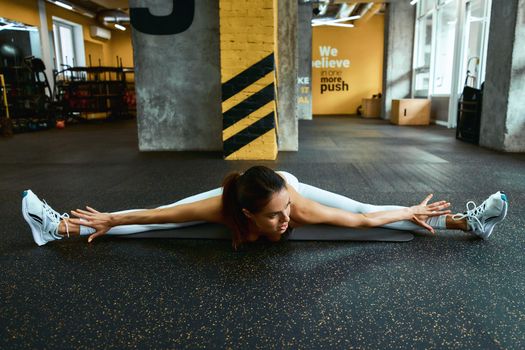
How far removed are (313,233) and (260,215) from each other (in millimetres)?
588

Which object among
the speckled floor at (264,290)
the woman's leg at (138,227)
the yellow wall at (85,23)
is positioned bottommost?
the speckled floor at (264,290)

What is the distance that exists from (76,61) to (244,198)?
1379cm

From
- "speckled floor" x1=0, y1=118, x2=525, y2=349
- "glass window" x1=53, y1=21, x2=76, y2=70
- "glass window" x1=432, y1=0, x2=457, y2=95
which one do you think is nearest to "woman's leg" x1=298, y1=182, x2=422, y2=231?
"speckled floor" x1=0, y1=118, x2=525, y2=349

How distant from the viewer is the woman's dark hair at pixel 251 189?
1.62 metres

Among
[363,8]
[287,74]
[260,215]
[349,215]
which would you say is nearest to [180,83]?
[287,74]

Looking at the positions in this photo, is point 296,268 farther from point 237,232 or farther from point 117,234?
point 117,234

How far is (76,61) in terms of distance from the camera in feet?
44.2

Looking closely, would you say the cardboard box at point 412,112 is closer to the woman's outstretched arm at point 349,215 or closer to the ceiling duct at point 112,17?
the woman's outstretched arm at point 349,215

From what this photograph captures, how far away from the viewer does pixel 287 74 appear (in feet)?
17.6

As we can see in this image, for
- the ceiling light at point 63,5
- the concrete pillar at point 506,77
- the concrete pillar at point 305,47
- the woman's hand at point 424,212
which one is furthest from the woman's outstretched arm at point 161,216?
the ceiling light at point 63,5

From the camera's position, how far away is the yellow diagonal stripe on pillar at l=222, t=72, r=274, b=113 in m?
4.61

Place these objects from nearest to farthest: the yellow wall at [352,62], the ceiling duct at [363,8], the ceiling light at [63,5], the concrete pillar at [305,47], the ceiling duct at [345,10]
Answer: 1. the ceiling light at [63,5]
2. the concrete pillar at [305,47]
3. the ceiling duct at [363,8]
4. the ceiling duct at [345,10]
5. the yellow wall at [352,62]

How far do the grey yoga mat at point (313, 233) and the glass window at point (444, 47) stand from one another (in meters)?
7.87

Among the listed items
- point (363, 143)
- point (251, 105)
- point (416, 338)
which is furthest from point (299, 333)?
point (363, 143)
